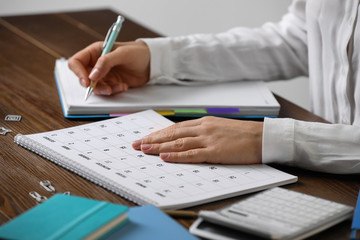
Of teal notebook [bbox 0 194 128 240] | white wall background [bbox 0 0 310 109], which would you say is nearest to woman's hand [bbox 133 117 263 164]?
teal notebook [bbox 0 194 128 240]

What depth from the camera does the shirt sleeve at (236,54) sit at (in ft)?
4.40

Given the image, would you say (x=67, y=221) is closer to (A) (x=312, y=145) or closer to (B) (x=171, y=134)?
(B) (x=171, y=134)

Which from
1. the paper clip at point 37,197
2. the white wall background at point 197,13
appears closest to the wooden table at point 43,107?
the paper clip at point 37,197

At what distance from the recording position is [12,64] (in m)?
1.41

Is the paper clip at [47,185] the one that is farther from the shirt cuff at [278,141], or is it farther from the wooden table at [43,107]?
the shirt cuff at [278,141]

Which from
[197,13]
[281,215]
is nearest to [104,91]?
[281,215]

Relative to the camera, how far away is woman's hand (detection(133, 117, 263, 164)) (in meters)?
0.94

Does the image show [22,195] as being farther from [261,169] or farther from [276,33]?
[276,33]

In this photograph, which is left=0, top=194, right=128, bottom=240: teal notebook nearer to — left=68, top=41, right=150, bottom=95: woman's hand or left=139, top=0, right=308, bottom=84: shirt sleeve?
left=68, top=41, right=150, bottom=95: woman's hand

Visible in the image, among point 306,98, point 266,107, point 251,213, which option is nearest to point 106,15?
point 266,107

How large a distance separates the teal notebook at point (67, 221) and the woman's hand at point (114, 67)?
51 centimetres

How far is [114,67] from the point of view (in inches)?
51.9

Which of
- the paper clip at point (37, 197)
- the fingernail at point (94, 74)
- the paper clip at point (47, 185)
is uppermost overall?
the fingernail at point (94, 74)

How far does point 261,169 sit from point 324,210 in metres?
0.18
